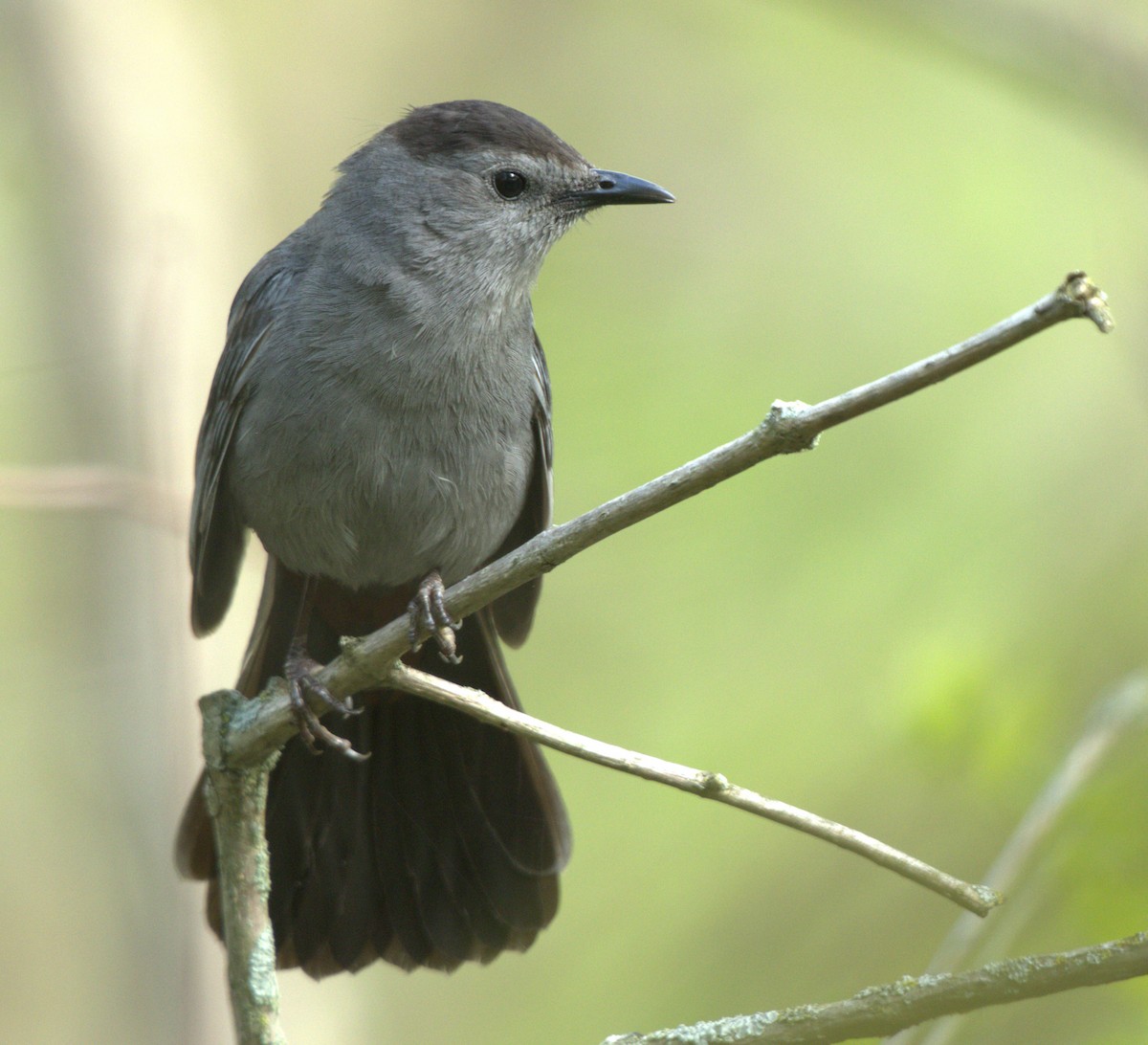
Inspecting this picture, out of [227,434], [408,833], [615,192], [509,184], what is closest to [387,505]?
[227,434]

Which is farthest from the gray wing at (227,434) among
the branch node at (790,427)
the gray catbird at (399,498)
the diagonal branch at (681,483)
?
the branch node at (790,427)

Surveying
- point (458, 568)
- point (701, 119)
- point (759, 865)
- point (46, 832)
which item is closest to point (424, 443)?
point (458, 568)

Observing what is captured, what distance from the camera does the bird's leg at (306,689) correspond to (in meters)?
3.54

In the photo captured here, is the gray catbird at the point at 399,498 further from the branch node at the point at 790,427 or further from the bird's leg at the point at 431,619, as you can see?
the branch node at the point at 790,427

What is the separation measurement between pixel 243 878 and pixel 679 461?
4.75 m

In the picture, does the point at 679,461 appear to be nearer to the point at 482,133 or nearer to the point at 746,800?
the point at 482,133

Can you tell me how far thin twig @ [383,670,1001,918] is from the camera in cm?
265

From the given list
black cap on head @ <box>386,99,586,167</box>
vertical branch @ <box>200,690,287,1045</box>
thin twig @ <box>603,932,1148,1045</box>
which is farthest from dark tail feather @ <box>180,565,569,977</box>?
thin twig @ <box>603,932,1148,1045</box>

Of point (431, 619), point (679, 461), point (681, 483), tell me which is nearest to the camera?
point (681, 483)

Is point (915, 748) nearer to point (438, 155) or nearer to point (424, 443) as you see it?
point (424, 443)

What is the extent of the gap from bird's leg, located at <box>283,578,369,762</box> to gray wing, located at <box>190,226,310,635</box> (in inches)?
10.7

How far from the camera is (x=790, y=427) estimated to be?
2416 millimetres

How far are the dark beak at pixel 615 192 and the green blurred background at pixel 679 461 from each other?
4.51 feet

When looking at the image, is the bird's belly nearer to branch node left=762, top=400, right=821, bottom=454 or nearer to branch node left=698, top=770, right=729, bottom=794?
branch node left=698, top=770, right=729, bottom=794
